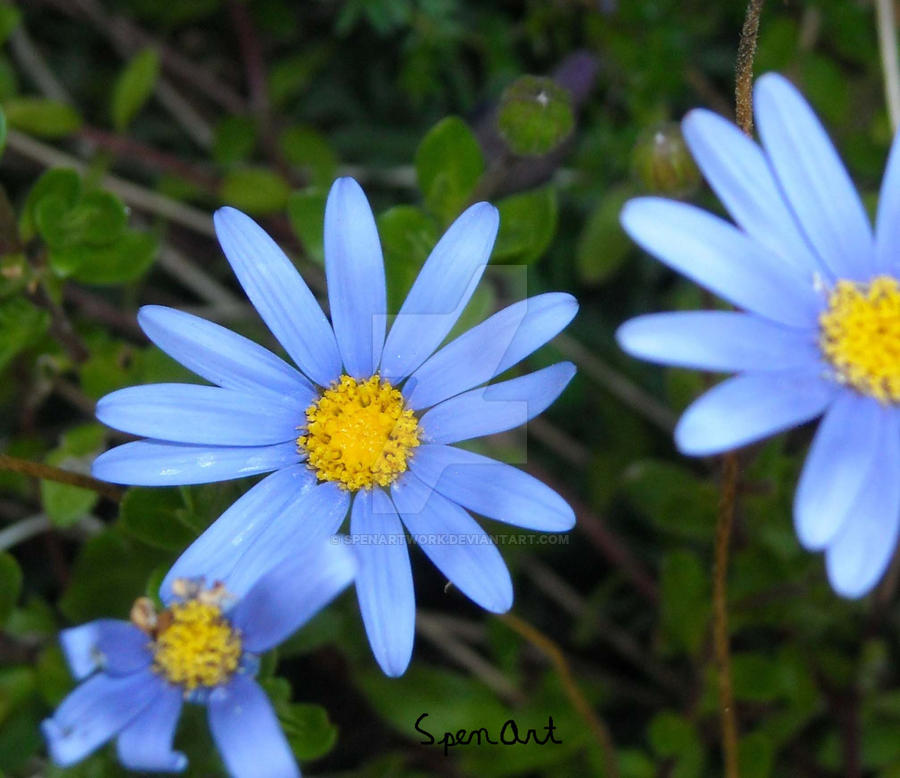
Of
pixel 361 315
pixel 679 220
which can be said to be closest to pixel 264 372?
pixel 361 315

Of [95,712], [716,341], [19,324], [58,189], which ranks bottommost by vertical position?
[95,712]

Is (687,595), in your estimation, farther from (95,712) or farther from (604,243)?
(95,712)

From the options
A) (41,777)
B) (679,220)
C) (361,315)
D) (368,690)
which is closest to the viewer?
(679,220)

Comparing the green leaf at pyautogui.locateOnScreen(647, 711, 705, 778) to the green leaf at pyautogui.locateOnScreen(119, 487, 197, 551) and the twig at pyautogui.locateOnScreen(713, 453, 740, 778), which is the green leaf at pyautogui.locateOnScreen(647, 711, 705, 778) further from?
the green leaf at pyautogui.locateOnScreen(119, 487, 197, 551)

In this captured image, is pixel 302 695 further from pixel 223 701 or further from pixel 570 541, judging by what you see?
pixel 223 701

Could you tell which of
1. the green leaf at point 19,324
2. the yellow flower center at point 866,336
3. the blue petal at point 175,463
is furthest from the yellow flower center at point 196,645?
the yellow flower center at point 866,336

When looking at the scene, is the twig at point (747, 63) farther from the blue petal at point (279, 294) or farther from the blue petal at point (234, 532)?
the blue petal at point (234, 532)

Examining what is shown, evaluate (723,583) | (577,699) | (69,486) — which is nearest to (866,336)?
(723,583)
